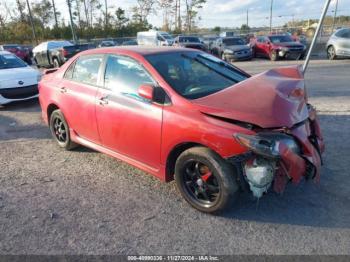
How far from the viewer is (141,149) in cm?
397

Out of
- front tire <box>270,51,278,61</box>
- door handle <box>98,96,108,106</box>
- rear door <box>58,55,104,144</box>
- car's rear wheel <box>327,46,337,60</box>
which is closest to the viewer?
door handle <box>98,96,108,106</box>

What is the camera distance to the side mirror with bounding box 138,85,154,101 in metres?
3.56

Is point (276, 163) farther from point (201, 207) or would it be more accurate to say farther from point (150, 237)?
point (150, 237)

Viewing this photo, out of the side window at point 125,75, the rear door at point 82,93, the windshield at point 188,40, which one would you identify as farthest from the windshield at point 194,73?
the windshield at point 188,40

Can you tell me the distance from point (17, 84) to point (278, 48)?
15.4 m

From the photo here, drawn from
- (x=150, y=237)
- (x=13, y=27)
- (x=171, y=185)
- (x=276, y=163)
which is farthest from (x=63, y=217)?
(x=13, y=27)

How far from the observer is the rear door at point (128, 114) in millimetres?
3791

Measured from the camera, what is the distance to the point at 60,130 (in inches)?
219

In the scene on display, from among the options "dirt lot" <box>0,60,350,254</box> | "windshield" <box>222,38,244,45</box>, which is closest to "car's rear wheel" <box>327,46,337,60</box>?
"windshield" <box>222,38,244,45</box>

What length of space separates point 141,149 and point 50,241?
4.50 ft

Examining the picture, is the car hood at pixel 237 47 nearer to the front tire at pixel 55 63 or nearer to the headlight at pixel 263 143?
the front tire at pixel 55 63

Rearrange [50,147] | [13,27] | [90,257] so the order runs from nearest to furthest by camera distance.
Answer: [90,257] → [50,147] → [13,27]

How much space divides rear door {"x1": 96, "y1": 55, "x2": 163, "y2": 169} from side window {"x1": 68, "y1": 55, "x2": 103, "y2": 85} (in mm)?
246

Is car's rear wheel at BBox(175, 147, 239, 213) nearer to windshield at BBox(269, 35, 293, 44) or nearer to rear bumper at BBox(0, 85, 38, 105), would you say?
rear bumper at BBox(0, 85, 38, 105)
